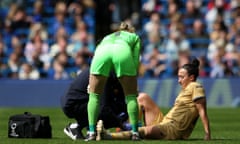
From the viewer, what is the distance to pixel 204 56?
81.3ft

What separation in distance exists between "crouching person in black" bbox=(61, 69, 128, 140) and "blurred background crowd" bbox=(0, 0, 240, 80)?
11.6 metres

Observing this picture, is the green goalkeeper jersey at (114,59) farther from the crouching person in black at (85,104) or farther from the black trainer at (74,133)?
the black trainer at (74,133)

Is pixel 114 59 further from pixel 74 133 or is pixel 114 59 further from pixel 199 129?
pixel 199 129

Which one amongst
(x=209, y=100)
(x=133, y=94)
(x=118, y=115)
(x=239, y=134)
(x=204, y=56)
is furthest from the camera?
(x=204, y=56)

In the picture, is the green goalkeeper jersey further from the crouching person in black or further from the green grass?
the green grass

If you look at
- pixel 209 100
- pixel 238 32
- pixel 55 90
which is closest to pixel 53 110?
pixel 55 90

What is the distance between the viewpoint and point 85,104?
40.5 feet

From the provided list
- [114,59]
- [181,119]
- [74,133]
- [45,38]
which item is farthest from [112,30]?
[114,59]

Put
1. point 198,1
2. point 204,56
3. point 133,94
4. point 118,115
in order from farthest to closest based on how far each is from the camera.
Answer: point 198,1
point 204,56
point 118,115
point 133,94

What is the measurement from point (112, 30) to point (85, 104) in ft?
48.8

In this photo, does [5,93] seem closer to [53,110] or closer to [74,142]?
[53,110]

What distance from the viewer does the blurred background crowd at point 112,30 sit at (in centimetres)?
2472

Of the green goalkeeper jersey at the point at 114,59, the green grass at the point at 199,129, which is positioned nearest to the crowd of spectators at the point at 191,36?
the green grass at the point at 199,129

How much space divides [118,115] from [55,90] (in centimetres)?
1141
